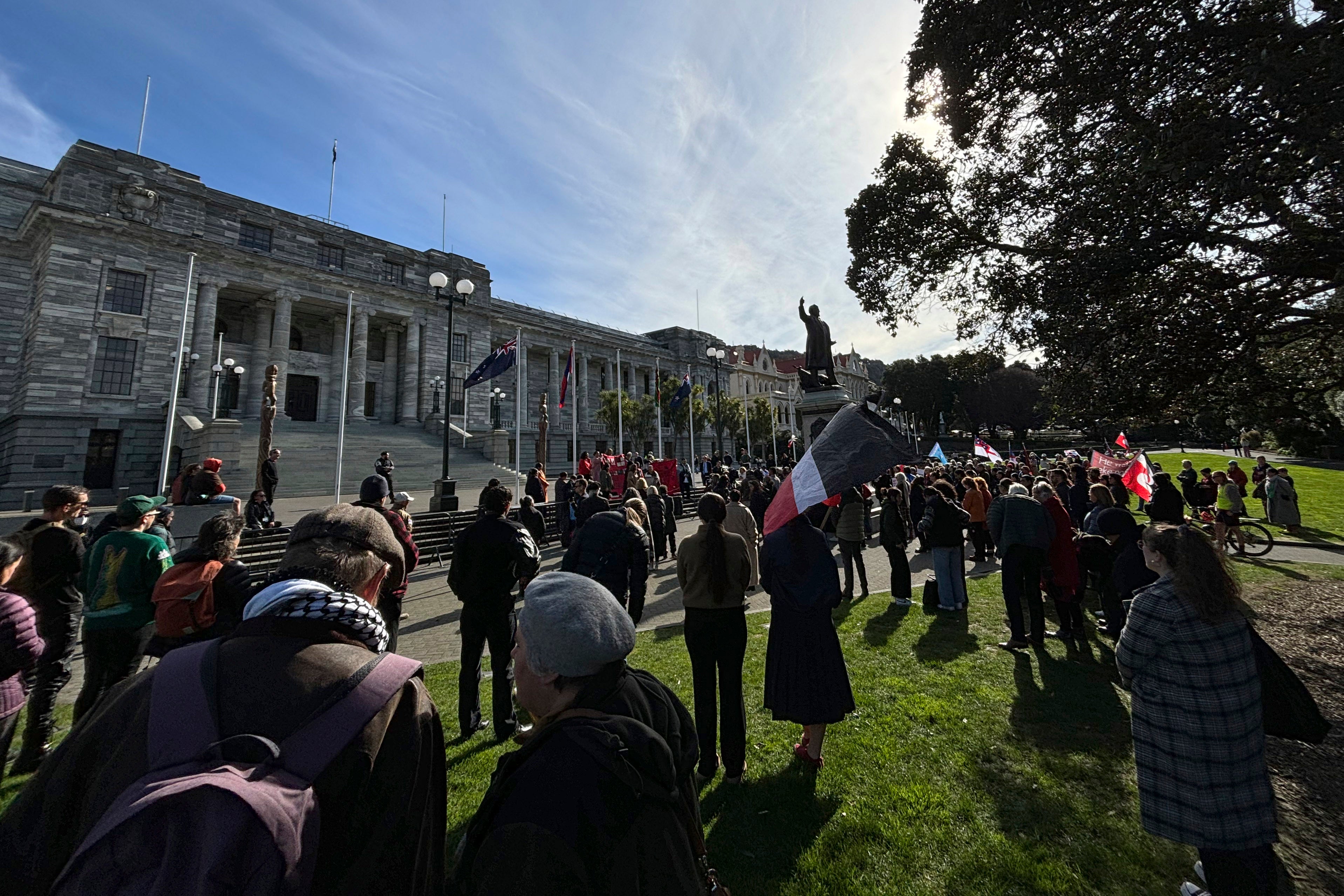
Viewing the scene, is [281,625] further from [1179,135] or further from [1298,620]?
[1298,620]

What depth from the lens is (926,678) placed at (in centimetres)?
563

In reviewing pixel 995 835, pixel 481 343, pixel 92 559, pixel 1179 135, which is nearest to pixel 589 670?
pixel 995 835

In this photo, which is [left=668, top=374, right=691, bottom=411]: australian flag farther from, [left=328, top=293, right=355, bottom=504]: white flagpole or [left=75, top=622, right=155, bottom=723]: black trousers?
[left=75, top=622, right=155, bottom=723]: black trousers

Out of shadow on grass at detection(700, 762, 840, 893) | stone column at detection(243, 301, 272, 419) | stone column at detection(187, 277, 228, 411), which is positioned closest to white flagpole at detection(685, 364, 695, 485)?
shadow on grass at detection(700, 762, 840, 893)

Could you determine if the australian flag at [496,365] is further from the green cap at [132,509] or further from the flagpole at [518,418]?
the green cap at [132,509]

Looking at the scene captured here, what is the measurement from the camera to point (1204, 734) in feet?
8.98

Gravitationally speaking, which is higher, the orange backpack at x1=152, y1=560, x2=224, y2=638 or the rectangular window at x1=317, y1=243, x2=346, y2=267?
the rectangular window at x1=317, y1=243, x2=346, y2=267

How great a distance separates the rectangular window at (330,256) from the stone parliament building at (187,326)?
10 centimetres

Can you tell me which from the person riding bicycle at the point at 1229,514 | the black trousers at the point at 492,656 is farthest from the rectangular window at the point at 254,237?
the person riding bicycle at the point at 1229,514

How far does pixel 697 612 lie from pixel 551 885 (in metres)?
3.08

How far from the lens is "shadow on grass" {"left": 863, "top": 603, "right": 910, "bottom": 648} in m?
6.86

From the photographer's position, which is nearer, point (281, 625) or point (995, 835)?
point (281, 625)

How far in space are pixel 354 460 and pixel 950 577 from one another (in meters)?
25.7

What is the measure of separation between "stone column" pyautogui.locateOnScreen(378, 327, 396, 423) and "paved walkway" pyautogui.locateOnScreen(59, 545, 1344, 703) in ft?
82.4
